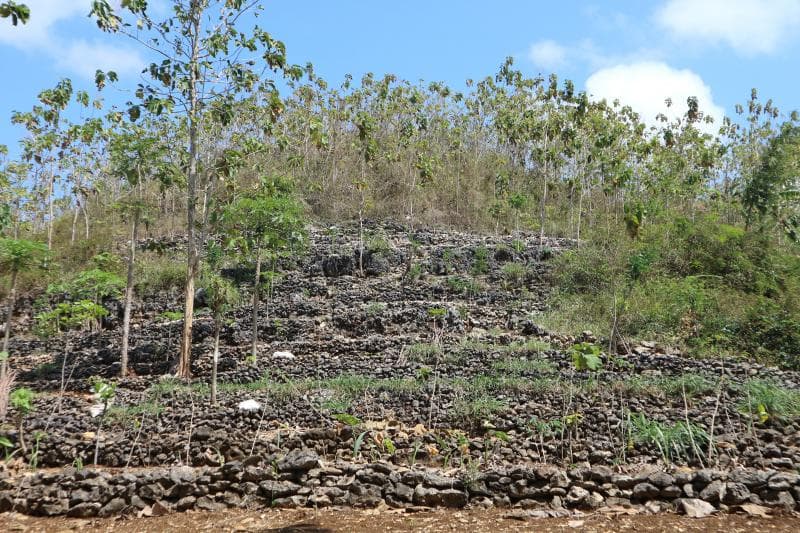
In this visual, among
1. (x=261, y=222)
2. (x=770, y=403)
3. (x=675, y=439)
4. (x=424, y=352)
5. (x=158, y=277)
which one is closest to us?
(x=675, y=439)

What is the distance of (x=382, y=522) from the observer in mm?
4457

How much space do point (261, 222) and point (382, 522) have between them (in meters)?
7.36

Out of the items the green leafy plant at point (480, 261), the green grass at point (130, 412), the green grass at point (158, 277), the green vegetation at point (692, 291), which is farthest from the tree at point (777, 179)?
the green grass at point (158, 277)

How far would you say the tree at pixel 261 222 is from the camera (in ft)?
34.3

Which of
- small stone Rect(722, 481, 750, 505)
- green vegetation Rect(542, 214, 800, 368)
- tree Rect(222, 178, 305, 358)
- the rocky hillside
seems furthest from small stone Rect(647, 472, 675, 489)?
tree Rect(222, 178, 305, 358)

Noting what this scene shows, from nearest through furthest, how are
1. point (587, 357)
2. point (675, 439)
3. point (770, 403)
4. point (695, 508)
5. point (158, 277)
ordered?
point (695, 508) → point (675, 439) → point (587, 357) → point (770, 403) → point (158, 277)

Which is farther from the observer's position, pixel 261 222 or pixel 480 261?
pixel 480 261

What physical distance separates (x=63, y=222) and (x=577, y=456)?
79.7ft

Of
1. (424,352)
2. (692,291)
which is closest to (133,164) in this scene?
(424,352)

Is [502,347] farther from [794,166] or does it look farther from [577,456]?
[794,166]

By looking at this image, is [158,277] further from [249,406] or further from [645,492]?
[645,492]

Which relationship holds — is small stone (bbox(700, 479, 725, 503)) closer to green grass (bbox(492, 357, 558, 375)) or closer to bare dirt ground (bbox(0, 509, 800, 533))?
bare dirt ground (bbox(0, 509, 800, 533))

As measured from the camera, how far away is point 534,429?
5887 millimetres

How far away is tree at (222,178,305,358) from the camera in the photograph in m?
10.5
